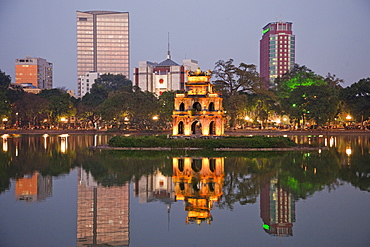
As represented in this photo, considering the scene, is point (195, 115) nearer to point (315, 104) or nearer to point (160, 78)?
point (315, 104)

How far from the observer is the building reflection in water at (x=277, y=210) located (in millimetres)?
15688

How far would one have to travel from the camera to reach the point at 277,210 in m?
18.3

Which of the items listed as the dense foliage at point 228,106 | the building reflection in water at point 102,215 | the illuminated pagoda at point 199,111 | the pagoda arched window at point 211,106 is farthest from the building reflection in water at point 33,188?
the dense foliage at point 228,106

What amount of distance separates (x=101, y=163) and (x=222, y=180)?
12.8 metres

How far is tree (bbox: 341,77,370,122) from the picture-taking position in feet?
294

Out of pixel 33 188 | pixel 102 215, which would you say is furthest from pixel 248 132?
pixel 102 215

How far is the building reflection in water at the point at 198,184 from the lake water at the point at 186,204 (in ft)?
0.16

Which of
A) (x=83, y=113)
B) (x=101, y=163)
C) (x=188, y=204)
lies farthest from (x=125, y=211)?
(x=83, y=113)

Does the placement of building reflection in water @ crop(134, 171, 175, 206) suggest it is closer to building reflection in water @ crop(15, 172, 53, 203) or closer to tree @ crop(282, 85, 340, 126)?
building reflection in water @ crop(15, 172, 53, 203)

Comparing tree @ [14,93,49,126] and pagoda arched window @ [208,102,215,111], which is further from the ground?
tree @ [14,93,49,126]

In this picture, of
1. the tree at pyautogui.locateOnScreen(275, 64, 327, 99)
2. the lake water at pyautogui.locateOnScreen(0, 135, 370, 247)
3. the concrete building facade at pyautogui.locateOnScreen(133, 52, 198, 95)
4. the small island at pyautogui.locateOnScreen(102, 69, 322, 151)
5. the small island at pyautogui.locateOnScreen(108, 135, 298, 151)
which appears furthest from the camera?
the concrete building facade at pyautogui.locateOnScreen(133, 52, 198, 95)

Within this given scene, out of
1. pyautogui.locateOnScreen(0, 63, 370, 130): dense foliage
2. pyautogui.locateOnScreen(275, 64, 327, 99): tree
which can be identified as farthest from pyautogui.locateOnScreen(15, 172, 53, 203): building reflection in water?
pyautogui.locateOnScreen(275, 64, 327, 99): tree

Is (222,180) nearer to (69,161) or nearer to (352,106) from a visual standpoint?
(69,161)

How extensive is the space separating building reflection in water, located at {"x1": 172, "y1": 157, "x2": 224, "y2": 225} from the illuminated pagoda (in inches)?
698
